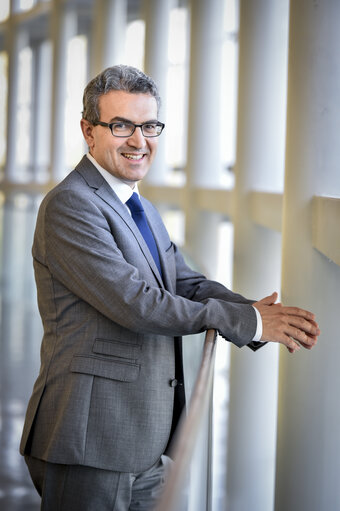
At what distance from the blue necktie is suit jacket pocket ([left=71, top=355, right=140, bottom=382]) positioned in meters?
0.47

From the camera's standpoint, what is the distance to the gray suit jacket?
95.7 inches

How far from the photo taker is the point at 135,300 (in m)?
2.40

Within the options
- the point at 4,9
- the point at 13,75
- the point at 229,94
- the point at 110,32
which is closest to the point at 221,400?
the point at 229,94

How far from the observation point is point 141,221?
2828 mm

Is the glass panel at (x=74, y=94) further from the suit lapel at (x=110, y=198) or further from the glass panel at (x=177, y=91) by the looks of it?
the suit lapel at (x=110, y=198)

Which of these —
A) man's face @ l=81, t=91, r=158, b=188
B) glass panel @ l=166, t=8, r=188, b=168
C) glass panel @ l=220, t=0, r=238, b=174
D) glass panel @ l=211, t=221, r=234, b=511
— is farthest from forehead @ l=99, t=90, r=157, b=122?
glass panel @ l=166, t=8, r=188, b=168

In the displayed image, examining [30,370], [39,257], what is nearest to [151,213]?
[39,257]

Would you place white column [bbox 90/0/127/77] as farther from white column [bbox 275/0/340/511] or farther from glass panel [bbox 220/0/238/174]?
white column [bbox 275/0/340/511]

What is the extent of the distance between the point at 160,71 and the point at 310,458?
25.3 feet

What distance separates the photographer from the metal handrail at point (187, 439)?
134cm

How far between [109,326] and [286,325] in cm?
61

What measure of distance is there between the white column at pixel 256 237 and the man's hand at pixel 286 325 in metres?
4.46

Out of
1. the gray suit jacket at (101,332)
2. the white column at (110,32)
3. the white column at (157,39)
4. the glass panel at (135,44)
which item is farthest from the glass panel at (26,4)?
the gray suit jacket at (101,332)

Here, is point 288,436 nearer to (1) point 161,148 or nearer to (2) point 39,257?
(2) point 39,257
